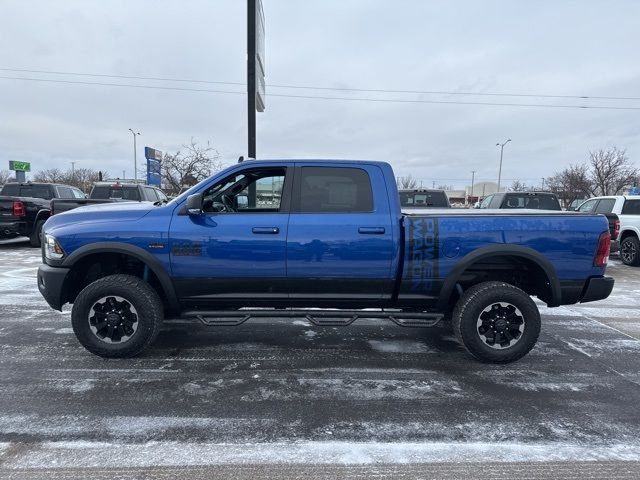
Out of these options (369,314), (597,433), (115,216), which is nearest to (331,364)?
(369,314)

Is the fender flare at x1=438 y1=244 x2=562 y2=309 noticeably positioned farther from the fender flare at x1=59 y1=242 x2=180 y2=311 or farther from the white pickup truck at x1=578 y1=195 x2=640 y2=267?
the white pickup truck at x1=578 y1=195 x2=640 y2=267

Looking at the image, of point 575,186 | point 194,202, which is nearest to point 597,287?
point 194,202

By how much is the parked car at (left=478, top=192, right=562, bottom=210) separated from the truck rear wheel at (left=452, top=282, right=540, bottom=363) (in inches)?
295

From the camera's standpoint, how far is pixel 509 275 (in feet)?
15.4

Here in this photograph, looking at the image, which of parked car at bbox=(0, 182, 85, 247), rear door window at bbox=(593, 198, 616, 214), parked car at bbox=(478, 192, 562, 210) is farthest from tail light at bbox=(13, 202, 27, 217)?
rear door window at bbox=(593, 198, 616, 214)

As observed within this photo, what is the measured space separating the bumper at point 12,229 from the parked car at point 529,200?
42.4ft

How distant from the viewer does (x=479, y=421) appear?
321 centimetres

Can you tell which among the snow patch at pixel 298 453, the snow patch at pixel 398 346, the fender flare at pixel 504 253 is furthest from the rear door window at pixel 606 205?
the snow patch at pixel 298 453

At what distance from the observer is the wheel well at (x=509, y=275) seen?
14.2ft

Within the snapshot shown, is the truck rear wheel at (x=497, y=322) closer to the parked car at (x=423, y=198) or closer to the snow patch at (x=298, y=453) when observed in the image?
the snow patch at (x=298, y=453)

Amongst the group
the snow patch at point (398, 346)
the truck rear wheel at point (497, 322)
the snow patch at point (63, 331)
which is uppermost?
the truck rear wheel at point (497, 322)

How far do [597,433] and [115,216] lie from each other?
4.51 m

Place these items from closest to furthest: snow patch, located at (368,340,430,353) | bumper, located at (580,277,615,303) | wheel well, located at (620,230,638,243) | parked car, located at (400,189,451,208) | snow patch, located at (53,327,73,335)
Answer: bumper, located at (580,277,615,303), snow patch, located at (368,340,430,353), snow patch, located at (53,327,73,335), parked car, located at (400,189,451,208), wheel well, located at (620,230,638,243)

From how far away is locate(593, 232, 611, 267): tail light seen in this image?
4.17 meters
